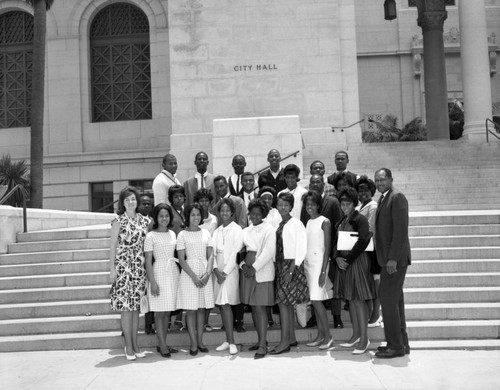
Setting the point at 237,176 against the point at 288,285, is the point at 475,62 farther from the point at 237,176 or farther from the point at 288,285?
the point at 288,285

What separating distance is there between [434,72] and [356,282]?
65.1 feet

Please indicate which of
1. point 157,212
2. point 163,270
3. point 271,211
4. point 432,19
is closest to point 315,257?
point 271,211

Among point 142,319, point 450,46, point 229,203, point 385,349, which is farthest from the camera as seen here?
point 450,46

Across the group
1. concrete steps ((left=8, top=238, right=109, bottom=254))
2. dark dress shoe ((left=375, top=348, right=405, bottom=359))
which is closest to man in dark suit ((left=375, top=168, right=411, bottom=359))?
dark dress shoe ((left=375, top=348, right=405, bottom=359))

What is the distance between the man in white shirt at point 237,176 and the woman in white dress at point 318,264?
7.25 feet

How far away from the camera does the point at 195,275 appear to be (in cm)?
870

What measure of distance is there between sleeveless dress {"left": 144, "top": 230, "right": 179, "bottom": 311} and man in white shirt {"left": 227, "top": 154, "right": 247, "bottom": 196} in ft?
7.69

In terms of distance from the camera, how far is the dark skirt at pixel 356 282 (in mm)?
8438

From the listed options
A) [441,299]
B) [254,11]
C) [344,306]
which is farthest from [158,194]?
[254,11]

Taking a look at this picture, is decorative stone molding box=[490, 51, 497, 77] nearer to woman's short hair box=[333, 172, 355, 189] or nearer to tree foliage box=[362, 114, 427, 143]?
tree foliage box=[362, 114, 427, 143]

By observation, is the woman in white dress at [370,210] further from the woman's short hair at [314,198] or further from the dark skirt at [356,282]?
the woman's short hair at [314,198]

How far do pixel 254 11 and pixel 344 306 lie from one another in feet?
42.3

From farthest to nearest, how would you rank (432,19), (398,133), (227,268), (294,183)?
(398,133) < (432,19) < (294,183) < (227,268)

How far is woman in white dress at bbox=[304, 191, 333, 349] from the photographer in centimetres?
865
